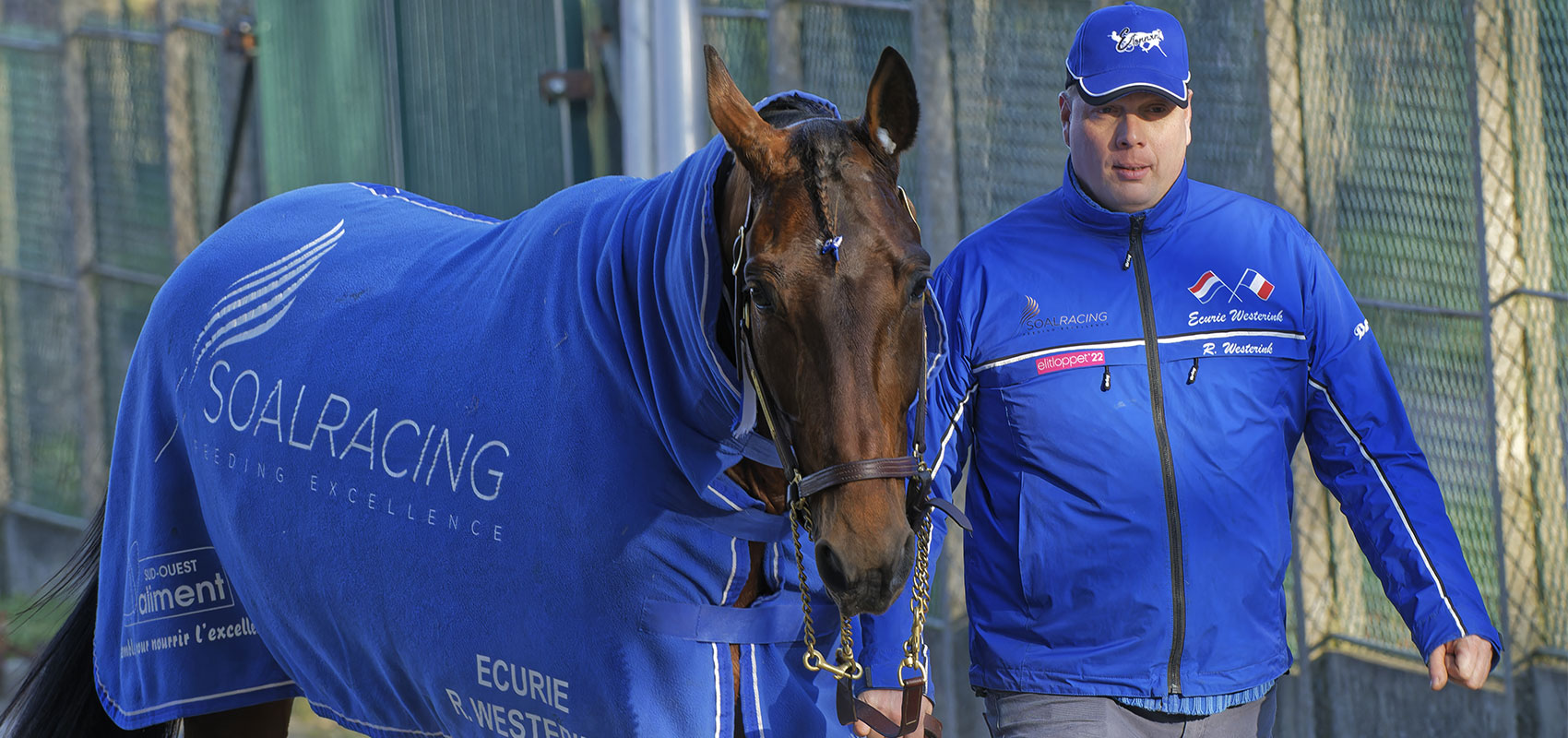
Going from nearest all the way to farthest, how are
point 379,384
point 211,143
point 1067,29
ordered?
1. point 379,384
2. point 1067,29
3. point 211,143

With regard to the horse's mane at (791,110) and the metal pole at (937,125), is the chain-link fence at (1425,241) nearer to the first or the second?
the metal pole at (937,125)

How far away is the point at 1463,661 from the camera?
98.0 inches

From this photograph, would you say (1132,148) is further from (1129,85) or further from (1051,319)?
(1051,319)

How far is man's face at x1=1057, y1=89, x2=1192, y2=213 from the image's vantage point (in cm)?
262

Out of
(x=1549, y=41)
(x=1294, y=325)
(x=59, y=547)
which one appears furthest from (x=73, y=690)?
(x=59, y=547)

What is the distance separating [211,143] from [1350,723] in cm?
573

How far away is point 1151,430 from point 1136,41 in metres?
0.62

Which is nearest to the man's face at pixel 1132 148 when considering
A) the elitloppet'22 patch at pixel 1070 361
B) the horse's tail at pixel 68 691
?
the elitloppet'22 patch at pixel 1070 361

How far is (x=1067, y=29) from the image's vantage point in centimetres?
446

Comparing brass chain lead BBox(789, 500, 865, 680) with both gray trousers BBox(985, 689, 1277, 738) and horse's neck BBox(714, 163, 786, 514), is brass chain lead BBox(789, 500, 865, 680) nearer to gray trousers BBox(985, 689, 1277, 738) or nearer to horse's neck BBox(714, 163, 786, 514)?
horse's neck BBox(714, 163, 786, 514)

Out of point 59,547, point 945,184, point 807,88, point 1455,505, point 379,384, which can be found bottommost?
point 59,547

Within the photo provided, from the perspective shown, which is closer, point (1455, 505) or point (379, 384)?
point (379, 384)

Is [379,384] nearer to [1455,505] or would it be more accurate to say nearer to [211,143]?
[1455,505]

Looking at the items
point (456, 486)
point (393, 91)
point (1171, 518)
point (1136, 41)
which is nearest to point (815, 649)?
point (1171, 518)
